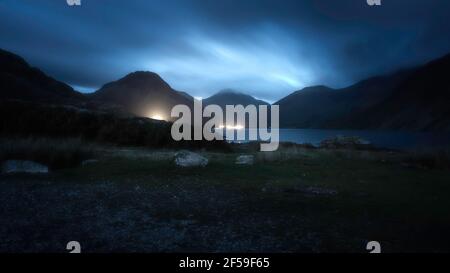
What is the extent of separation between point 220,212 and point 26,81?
102m

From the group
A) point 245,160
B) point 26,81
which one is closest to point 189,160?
point 245,160

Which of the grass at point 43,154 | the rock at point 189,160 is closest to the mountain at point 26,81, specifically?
the grass at point 43,154

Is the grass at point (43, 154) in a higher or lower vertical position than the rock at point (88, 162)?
higher

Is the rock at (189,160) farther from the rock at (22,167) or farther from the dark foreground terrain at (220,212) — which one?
the rock at (22,167)

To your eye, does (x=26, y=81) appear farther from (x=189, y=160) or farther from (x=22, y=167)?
(x=189, y=160)

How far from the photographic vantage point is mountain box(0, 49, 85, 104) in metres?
82.1

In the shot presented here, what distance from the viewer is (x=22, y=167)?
14969 mm

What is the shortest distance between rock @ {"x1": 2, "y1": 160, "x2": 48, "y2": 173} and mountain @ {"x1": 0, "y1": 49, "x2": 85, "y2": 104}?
237ft

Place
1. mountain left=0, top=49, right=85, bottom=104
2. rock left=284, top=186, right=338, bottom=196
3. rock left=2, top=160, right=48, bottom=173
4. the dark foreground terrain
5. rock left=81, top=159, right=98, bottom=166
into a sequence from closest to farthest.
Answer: the dark foreground terrain < rock left=284, top=186, right=338, bottom=196 < rock left=2, top=160, right=48, bottom=173 < rock left=81, top=159, right=98, bottom=166 < mountain left=0, top=49, right=85, bottom=104

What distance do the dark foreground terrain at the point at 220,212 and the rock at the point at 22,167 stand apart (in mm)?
727

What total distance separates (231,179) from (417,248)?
8.87 meters

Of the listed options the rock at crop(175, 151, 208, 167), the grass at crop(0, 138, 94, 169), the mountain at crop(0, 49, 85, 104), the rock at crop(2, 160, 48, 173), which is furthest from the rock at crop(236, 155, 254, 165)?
the mountain at crop(0, 49, 85, 104)

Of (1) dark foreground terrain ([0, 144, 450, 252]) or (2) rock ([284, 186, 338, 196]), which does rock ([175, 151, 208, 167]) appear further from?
(2) rock ([284, 186, 338, 196])

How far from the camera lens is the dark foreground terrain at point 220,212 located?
6.84 meters
